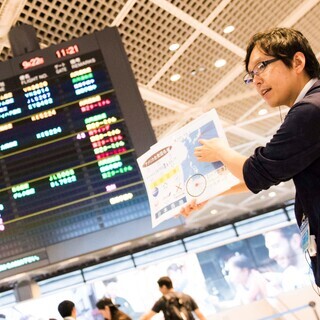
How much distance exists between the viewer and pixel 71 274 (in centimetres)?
1433

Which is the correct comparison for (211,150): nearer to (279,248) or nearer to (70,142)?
(70,142)

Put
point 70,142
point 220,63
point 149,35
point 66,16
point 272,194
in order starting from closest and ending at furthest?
1. point 70,142
2. point 66,16
3. point 149,35
4. point 220,63
5. point 272,194

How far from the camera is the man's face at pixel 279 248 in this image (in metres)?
10.2

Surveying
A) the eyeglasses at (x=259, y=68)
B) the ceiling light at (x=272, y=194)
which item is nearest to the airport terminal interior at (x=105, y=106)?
the eyeglasses at (x=259, y=68)

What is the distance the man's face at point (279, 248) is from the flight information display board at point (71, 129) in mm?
6705

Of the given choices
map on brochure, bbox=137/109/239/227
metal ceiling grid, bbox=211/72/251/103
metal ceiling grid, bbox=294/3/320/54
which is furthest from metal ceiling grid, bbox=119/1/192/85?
map on brochure, bbox=137/109/239/227

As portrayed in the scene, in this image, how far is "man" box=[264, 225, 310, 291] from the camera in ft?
33.4

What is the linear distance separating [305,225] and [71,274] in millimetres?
13701

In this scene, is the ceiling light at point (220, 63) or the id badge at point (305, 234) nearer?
the id badge at point (305, 234)

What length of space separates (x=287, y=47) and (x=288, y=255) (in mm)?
9727

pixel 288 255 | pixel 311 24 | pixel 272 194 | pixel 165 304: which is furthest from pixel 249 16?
pixel 272 194

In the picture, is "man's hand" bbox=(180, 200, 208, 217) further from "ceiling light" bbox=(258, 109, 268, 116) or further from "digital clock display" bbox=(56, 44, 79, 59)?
"ceiling light" bbox=(258, 109, 268, 116)

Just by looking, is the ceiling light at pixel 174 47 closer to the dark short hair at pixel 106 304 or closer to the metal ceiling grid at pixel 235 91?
the metal ceiling grid at pixel 235 91

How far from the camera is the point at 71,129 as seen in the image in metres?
4.40
